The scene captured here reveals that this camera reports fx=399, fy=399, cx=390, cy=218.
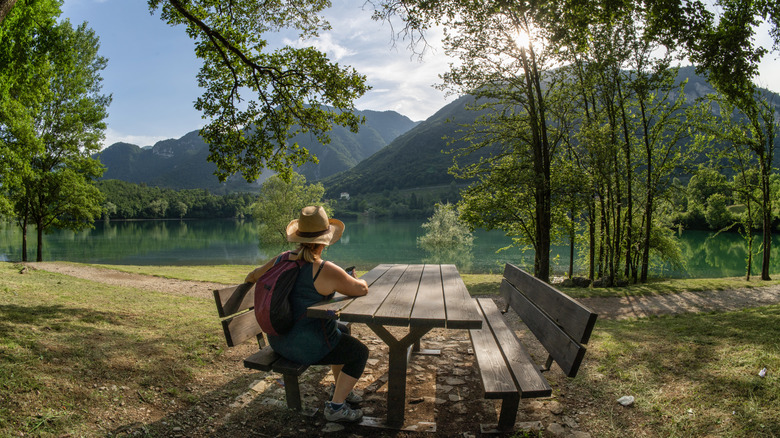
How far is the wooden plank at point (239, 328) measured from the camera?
11.8 ft

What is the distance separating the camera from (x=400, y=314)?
3.05 metres

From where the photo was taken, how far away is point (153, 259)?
37.2 meters

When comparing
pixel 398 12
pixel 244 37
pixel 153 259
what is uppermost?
pixel 398 12

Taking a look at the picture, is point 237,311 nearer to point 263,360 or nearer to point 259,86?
point 263,360

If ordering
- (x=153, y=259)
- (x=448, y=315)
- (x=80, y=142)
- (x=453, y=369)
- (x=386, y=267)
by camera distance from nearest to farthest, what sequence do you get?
(x=448, y=315), (x=453, y=369), (x=386, y=267), (x=80, y=142), (x=153, y=259)

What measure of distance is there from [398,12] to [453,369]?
720 cm

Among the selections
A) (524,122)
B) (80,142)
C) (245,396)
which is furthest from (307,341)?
(80,142)

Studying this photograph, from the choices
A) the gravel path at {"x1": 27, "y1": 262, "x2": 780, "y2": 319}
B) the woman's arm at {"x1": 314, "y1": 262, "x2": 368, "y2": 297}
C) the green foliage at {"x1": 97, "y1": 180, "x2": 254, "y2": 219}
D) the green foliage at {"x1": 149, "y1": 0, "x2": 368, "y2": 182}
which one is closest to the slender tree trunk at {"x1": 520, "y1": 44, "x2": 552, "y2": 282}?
the gravel path at {"x1": 27, "y1": 262, "x2": 780, "y2": 319}

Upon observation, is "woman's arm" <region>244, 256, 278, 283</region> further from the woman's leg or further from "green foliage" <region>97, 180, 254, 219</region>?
"green foliage" <region>97, 180, 254, 219</region>

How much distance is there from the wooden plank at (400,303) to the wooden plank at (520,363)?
0.92m

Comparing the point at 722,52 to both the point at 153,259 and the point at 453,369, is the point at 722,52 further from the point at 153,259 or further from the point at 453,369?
the point at 153,259

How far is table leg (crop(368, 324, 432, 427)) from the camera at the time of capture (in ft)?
10.7

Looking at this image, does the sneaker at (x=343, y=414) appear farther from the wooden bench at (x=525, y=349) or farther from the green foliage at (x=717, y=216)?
the green foliage at (x=717, y=216)

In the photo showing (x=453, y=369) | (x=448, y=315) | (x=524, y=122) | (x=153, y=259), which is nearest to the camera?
(x=448, y=315)
